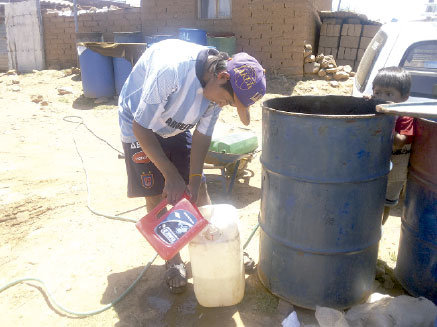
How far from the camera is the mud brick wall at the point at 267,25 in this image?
335 inches

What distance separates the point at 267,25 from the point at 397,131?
714 cm

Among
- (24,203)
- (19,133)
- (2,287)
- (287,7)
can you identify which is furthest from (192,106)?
(287,7)

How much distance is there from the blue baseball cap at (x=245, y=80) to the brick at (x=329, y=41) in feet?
27.5

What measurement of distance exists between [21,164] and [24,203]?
1452mm

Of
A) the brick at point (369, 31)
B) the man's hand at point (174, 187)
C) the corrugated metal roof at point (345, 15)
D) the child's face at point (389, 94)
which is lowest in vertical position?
the man's hand at point (174, 187)

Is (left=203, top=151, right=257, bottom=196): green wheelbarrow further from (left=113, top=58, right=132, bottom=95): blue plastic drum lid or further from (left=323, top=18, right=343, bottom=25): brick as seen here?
(left=323, top=18, right=343, bottom=25): brick

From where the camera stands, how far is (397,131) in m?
2.35

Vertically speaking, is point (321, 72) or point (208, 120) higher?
point (208, 120)

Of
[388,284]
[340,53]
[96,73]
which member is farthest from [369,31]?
[388,284]

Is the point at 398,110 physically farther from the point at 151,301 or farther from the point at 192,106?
the point at 151,301

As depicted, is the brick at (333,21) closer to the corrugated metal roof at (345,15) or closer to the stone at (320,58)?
the corrugated metal roof at (345,15)

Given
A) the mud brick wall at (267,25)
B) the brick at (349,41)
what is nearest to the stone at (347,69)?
the brick at (349,41)

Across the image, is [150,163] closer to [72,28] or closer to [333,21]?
[333,21]

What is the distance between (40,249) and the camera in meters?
3.07
